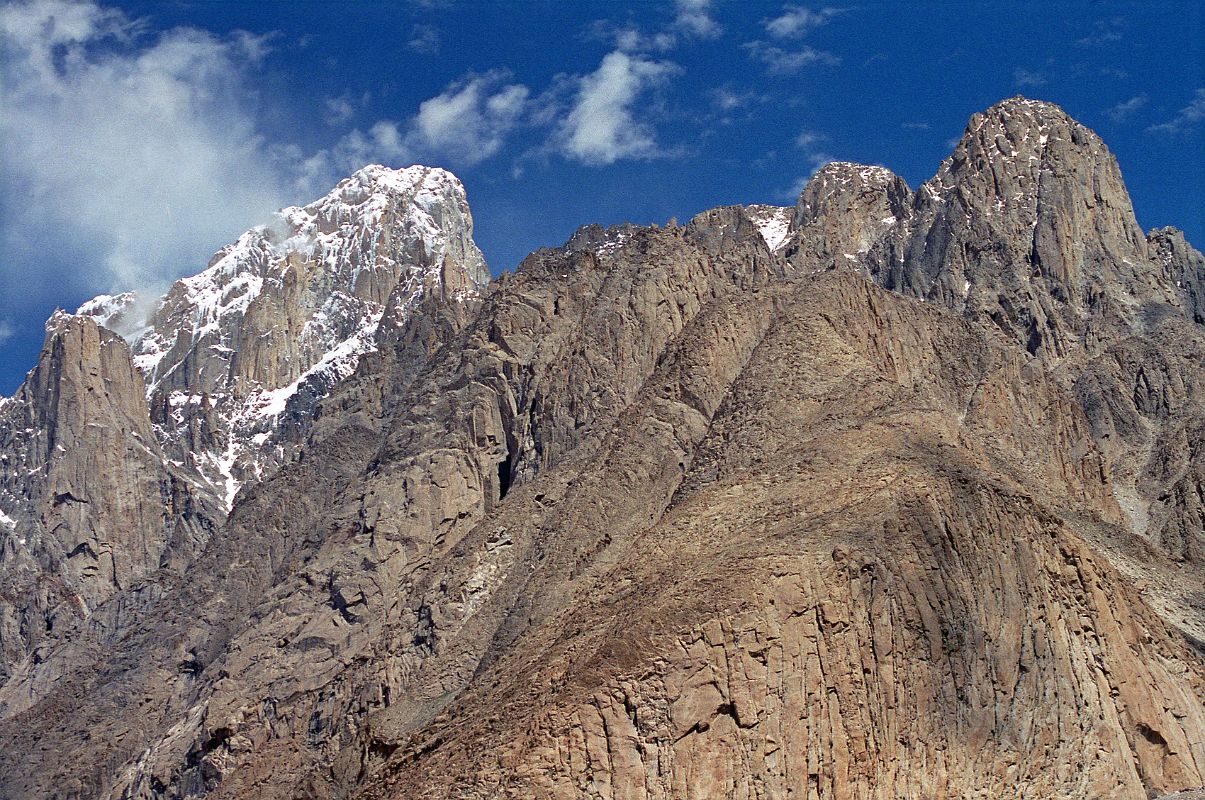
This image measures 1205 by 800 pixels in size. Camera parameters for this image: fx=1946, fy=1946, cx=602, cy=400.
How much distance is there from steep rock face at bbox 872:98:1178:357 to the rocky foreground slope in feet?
1.18

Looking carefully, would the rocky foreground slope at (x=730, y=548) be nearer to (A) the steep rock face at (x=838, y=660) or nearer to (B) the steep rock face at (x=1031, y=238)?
(A) the steep rock face at (x=838, y=660)

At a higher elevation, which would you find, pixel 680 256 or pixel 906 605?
pixel 680 256

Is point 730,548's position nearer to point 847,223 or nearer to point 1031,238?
point 1031,238

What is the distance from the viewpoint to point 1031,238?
16962 cm

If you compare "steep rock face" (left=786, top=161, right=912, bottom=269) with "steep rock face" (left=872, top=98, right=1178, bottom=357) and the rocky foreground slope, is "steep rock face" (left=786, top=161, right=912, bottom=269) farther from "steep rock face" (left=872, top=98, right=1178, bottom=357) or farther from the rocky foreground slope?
"steep rock face" (left=872, top=98, right=1178, bottom=357)

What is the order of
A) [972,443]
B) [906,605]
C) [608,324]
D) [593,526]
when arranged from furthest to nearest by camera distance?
[608,324]
[593,526]
[972,443]
[906,605]

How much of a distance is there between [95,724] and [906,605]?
86.5 m

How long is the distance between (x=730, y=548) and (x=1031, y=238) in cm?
10972

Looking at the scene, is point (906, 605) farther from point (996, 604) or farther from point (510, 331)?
point (510, 331)

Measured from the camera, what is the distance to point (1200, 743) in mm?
65062

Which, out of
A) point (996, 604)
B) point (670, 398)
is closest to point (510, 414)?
point (670, 398)

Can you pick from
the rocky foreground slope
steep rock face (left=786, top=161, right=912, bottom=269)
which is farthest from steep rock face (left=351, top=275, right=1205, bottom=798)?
steep rock face (left=786, top=161, right=912, bottom=269)

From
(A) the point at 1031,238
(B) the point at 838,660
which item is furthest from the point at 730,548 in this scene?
(A) the point at 1031,238

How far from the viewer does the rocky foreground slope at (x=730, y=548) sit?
6069cm
